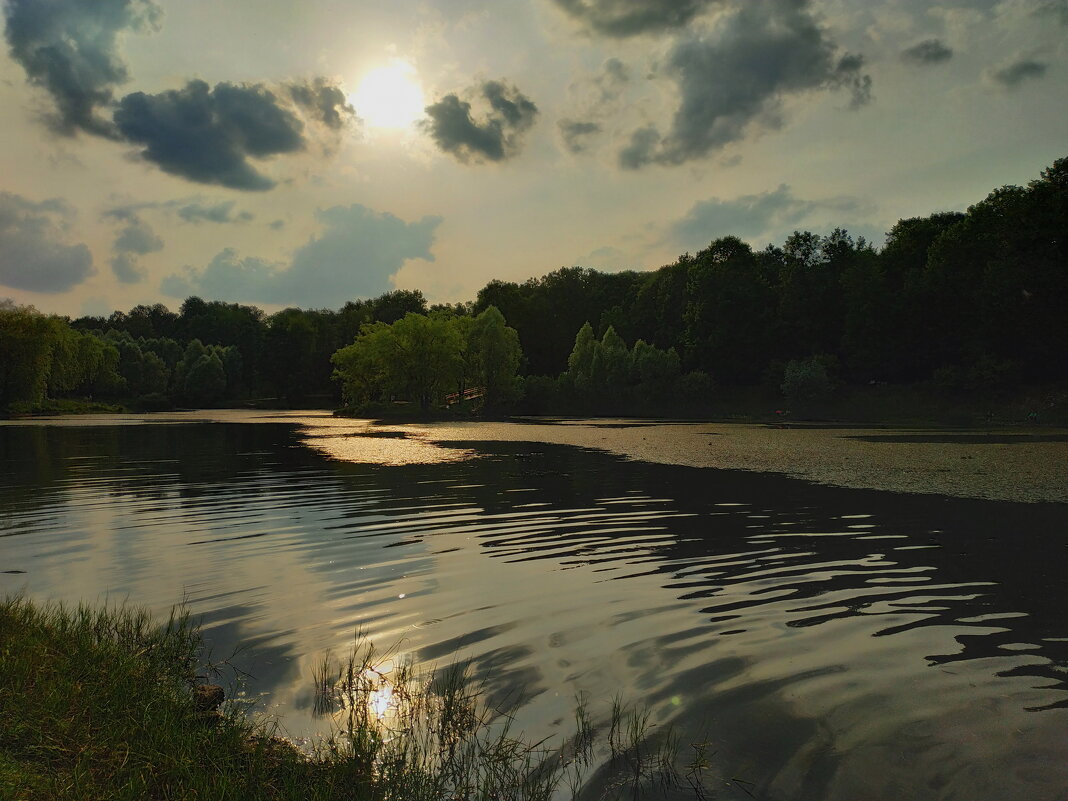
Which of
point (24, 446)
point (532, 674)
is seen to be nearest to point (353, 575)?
point (532, 674)

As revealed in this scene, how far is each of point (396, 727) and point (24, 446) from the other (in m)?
46.2

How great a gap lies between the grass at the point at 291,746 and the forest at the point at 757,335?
81506 mm

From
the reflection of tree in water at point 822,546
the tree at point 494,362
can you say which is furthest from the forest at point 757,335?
the reflection of tree in water at point 822,546

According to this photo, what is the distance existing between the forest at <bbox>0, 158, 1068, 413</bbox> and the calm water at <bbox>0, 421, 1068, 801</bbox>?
6824 centimetres

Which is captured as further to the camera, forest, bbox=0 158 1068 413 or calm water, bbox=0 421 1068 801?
forest, bbox=0 158 1068 413

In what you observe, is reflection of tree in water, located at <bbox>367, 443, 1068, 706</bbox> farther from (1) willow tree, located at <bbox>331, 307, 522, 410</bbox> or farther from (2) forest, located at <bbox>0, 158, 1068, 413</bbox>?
(1) willow tree, located at <bbox>331, 307, 522, 410</bbox>

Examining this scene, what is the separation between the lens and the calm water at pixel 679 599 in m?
6.35

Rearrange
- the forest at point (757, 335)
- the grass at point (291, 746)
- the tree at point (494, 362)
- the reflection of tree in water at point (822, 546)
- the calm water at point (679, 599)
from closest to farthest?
the grass at point (291, 746), the calm water at point (679, 599), the reflection of tree in water at point (822, 546), the forest at point (757, 335), the tree at point (494, 362)

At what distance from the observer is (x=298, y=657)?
331 inches

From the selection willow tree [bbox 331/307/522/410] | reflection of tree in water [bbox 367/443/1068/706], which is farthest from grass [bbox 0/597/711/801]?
willow tree [bbox 331/307/522/410]

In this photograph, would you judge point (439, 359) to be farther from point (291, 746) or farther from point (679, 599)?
point (291, 746)

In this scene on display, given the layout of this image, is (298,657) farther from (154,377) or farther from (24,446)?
(154,377)

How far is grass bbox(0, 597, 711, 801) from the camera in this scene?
516 cm

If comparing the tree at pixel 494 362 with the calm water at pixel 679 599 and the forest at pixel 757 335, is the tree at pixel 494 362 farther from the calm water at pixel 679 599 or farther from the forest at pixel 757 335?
the calm water at pixel 679 599
